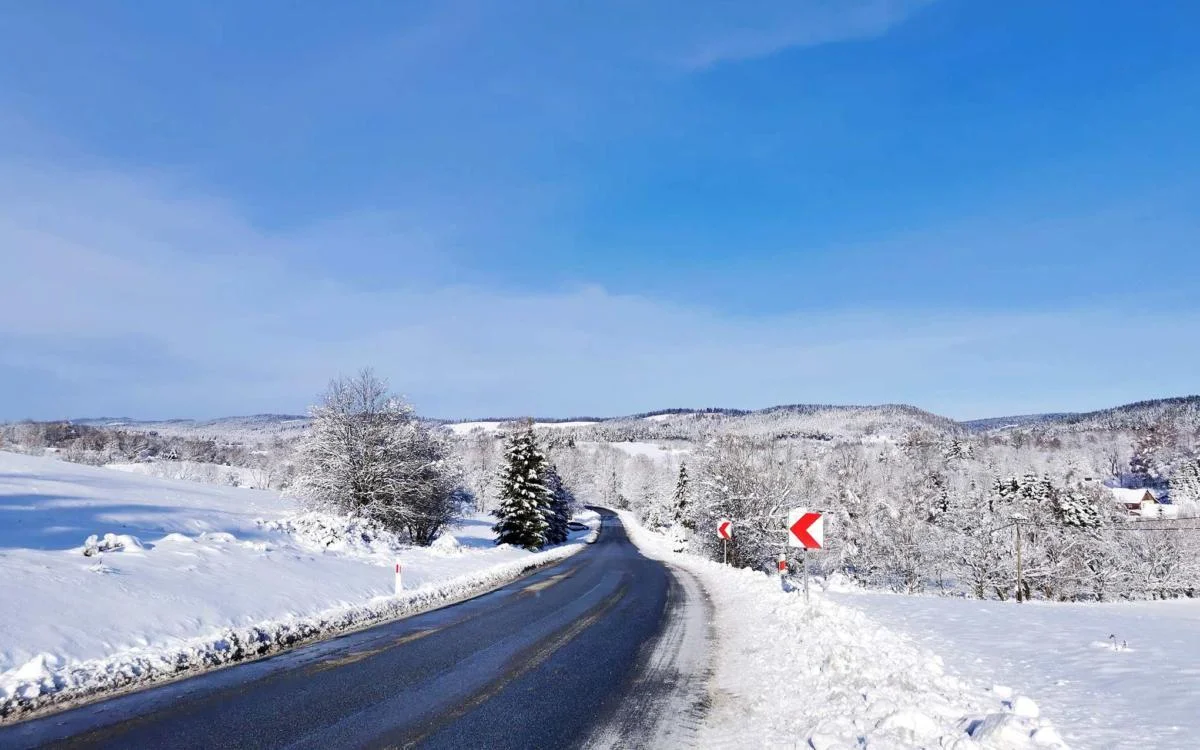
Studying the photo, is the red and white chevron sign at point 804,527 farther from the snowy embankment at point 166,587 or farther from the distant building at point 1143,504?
the distant building at point 1143,504

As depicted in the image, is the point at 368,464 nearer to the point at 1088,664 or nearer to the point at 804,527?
the point at 804,527

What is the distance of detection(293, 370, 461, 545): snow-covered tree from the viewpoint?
33938 mm

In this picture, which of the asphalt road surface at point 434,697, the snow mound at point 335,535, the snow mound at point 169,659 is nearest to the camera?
the asphalt road surface at point 434,697

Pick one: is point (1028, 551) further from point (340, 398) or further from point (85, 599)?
point (85, 599)

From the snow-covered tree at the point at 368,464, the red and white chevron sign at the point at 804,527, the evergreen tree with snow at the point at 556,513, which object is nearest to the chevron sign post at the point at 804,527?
the red and white chevron sign at the point at 804,527

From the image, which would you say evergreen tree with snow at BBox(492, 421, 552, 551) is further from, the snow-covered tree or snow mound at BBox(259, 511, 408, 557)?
snow mound at BBox(259, 511, 408, 557)

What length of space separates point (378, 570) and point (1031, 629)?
53.4 ft

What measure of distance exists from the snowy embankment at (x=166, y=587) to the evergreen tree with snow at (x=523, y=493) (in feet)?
61.1

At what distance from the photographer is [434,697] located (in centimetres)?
763

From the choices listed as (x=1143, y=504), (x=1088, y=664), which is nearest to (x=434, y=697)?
(x=1088, y=664)

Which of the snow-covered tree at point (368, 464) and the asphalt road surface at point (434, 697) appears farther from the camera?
the snow-covered tree at point (368, 464)

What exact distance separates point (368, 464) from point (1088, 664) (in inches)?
1236

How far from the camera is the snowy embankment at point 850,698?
5879 mm

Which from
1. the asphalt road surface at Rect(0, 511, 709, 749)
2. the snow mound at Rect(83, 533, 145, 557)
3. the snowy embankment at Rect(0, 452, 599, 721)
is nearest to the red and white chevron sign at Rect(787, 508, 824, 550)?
the asphalt road surface at Rect(0, 511, 709, 749)
